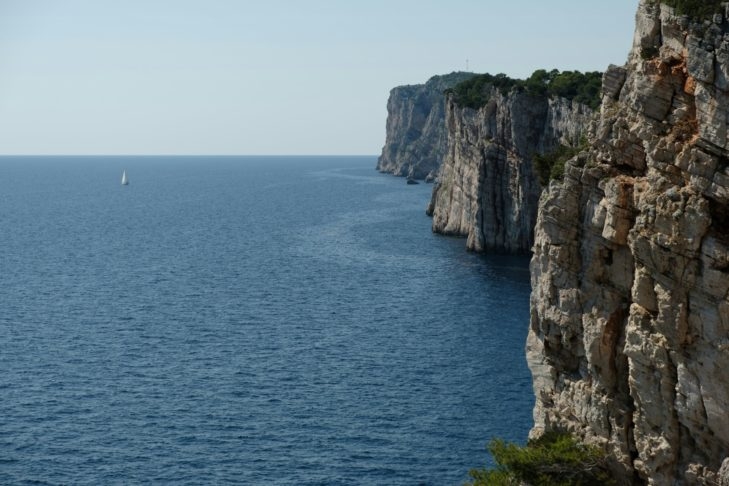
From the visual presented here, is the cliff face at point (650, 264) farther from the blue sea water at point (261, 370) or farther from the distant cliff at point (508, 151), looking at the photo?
the distant cliff at point (508, 151)

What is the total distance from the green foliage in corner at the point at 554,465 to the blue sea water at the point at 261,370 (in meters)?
12.1

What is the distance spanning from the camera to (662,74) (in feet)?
148

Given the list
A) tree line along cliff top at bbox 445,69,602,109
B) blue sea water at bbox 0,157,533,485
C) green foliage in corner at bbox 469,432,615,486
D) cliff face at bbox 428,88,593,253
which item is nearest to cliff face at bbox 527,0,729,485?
green foliage in corner at bbox 469,432,615,486

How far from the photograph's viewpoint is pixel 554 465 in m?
51.5

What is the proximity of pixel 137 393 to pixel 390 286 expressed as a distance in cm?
5476

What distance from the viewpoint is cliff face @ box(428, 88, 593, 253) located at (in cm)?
15200

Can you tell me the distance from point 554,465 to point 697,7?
1023 inches

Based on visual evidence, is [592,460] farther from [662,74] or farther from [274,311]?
[274,311]

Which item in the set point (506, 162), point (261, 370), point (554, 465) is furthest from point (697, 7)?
point (506, 162)

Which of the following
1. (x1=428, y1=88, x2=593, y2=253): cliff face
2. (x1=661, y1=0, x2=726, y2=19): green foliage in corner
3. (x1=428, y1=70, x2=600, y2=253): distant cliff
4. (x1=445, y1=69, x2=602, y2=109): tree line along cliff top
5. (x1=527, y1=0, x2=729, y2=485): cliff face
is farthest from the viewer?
(x1=428, y1=88, x2=593, y2=253): cliff face

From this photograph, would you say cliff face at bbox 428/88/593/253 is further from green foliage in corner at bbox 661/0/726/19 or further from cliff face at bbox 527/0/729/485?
green foliage in corner at bbox 661/0/726/19

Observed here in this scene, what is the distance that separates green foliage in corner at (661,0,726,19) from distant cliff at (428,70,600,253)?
90952 mm

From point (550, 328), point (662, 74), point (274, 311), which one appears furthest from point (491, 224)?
point (662, 74)

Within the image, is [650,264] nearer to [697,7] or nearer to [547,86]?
[697,7]
